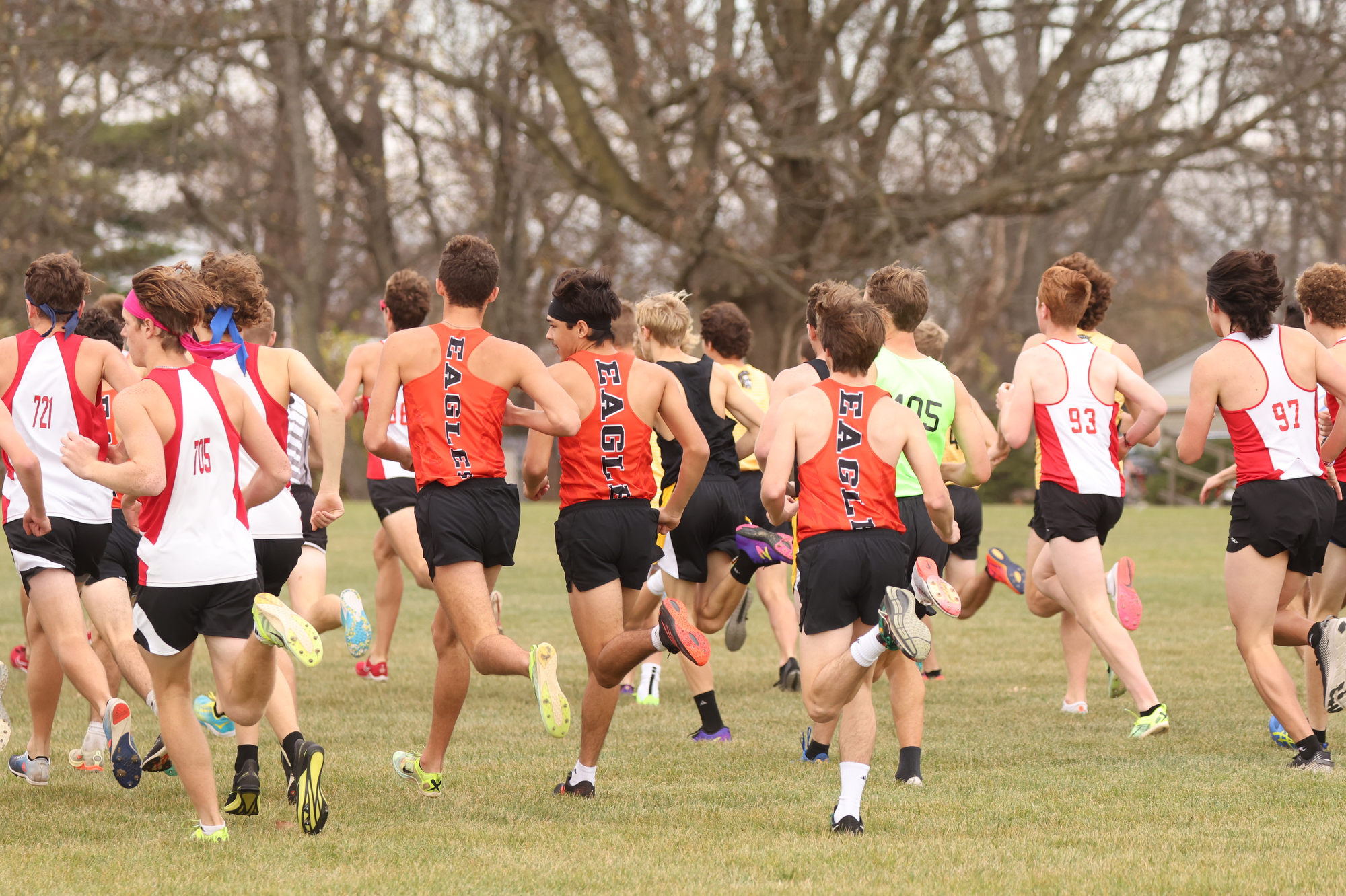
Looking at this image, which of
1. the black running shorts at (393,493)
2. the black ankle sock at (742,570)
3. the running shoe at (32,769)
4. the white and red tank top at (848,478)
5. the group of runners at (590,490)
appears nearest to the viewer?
the group of runners at (590,490)

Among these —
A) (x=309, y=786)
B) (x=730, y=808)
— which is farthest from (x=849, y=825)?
(x=309, y=786)

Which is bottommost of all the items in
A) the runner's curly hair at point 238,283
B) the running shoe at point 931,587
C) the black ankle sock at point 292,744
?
the black ankle sock at point 292,744

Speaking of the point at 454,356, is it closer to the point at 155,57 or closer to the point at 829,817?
the point at 829,817

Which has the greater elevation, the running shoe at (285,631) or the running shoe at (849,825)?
the running shoe at (285,631)

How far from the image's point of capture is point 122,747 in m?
5.55

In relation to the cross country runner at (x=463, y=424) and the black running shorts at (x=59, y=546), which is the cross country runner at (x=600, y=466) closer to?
the cross country runner at (x=463, y=424)

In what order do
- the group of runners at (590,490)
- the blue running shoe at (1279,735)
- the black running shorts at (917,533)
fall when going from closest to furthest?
the group of runners at (590,490)
the black running shorts at (917,533)
the blue running shoe at (1279,735)

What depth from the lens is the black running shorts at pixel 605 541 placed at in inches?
224

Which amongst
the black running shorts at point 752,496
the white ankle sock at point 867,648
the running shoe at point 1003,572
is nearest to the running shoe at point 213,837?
the white ankle sock at point 867,648

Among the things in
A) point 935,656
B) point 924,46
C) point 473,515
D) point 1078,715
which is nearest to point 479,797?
point 473,515

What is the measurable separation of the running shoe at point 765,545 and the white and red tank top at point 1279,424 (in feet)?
6.30

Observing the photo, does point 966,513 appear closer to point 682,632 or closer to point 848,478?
point 848,478

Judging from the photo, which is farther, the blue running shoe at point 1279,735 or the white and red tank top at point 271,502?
the blue running shoe at point 1279,735

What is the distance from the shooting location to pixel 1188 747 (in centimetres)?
679
